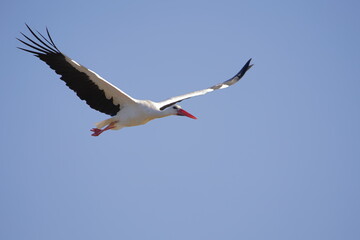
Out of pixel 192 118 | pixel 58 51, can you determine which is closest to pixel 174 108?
pixel 192 118

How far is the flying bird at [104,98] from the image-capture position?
46.0ft

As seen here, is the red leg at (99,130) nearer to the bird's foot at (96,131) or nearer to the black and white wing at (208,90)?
the bird's foot at (96,131)

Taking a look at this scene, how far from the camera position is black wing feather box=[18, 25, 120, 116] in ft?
45.9

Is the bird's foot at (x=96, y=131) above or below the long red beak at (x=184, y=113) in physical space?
below

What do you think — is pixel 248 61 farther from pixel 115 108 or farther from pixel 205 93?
pixel 115 108

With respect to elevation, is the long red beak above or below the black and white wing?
below

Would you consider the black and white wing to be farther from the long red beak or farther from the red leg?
the red leg

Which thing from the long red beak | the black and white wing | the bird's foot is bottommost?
the bird's foot

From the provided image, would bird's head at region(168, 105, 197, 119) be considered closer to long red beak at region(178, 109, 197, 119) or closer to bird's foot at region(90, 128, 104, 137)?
long red beak at region(178, 109, 197, 119)

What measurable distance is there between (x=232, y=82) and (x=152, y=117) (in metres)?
2.96

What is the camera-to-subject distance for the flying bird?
14.0 m

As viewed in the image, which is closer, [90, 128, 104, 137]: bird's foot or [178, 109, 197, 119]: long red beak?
[90, 128, 104, 137]: bird's foot

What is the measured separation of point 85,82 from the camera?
47.5 feet

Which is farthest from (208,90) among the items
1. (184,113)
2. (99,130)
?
(99,130)
